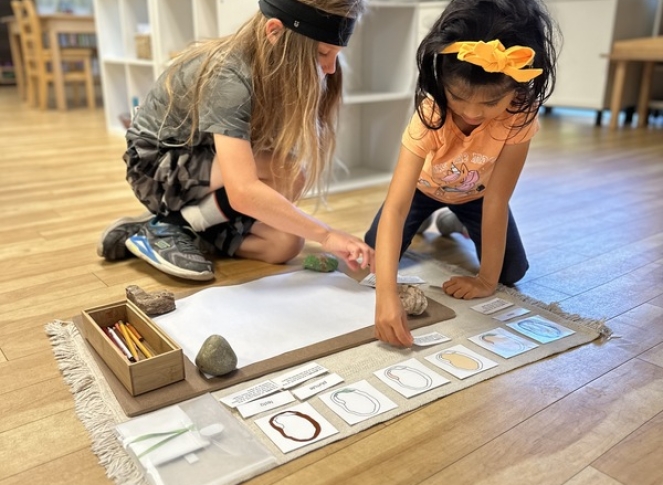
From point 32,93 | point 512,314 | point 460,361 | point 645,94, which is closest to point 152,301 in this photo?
point 460,361

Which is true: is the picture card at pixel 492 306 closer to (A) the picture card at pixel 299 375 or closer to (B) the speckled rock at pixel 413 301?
(B) the speckled rock at pixel 413 301

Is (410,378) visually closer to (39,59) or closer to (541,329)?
(541,329)

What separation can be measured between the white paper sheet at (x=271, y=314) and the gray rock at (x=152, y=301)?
13 millimetres

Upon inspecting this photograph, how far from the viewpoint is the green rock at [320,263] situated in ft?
4.33

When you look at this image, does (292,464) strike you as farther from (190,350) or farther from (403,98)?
(403,98)

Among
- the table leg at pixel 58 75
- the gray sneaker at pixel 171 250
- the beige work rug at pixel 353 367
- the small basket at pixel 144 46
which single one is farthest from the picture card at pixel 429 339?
the table leg at pixel 58 75

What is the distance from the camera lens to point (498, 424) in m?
0.81

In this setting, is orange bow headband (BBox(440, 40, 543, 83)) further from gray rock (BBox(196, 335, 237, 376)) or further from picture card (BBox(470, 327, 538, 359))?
gray rock (BBox(196, 335, 237, 376))

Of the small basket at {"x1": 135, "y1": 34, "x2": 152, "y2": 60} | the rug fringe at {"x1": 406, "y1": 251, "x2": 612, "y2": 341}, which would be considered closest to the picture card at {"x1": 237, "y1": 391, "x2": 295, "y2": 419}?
the rug fringe at {"x1": 406, "y1": 251, "x2": 612, "y2": 341}

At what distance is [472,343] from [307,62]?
0.59 metres

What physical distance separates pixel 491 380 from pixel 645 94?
10.9 ft

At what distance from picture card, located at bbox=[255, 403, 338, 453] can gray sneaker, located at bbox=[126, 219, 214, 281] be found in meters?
0.52

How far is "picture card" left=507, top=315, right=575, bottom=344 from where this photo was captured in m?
1.04

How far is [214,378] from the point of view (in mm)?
895
